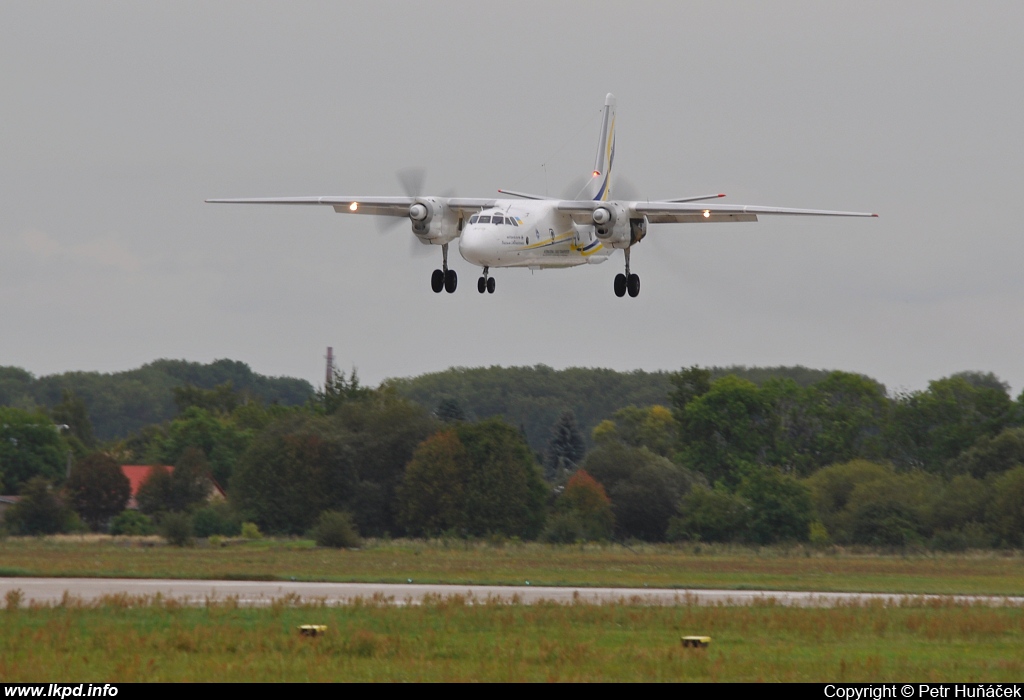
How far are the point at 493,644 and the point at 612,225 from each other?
61.2ft

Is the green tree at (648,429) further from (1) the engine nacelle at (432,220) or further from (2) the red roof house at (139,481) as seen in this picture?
(1) the engine nacelle at (432,220)

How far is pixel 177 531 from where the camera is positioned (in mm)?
49781

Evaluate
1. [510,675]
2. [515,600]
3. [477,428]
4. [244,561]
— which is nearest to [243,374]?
[477,428]

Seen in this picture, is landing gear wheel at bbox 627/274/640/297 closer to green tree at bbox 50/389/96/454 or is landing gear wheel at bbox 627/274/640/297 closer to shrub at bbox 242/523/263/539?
shrub at bbox 242/523/263/539

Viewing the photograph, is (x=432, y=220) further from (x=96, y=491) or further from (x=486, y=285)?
(x=96, y=491)

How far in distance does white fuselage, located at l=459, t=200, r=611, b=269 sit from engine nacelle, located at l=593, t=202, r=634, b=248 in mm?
546

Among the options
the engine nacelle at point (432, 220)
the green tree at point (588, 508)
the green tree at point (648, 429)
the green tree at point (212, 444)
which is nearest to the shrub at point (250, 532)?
the green tree at point (212, 444)

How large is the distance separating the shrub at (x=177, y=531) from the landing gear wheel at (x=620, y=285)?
788 inches

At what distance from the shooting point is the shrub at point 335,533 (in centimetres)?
5019

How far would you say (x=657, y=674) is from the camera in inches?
723

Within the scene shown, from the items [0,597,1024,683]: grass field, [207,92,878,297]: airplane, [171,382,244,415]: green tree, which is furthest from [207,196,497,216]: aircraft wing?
[171,382,244,415]: green tree

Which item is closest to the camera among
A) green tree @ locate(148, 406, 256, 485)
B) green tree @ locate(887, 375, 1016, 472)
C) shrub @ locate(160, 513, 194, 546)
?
shrub @ locate(160, 513, 194, 546)

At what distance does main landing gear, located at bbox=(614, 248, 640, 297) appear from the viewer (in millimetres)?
39938

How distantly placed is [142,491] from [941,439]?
40.6 meters
